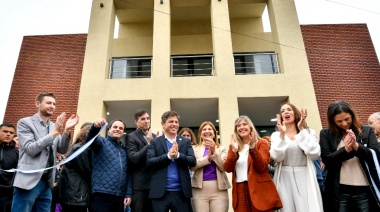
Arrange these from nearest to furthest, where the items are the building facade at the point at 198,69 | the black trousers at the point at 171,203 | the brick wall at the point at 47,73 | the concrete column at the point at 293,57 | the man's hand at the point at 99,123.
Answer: the black trousers at the point at 171,203, the man's hand at the point at 99,123, the concrete column at the point at 293,57, the building facade at the point at 198,69, the brick wall at the point at 47,73

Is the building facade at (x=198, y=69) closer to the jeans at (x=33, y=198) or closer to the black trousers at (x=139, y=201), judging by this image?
the black trousers at (x=139, y=201)

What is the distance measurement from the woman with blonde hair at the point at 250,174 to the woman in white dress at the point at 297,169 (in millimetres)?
139

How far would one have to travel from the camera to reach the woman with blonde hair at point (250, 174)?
9.62 feet

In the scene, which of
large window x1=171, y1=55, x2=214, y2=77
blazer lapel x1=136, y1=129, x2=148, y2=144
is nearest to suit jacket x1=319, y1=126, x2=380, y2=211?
blazer lapel x1=136, y1=129, x2=148, y2=144

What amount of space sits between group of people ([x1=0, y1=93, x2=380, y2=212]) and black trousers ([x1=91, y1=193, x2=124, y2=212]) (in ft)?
0.04

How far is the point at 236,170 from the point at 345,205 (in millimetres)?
1236

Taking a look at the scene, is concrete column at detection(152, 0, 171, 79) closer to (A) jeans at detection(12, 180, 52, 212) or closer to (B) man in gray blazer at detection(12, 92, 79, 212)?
(B) man in gray blazer at detection(12, 92, 79, 212)

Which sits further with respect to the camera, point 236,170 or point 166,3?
point 166,3

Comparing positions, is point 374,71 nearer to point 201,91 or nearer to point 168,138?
point 201,91

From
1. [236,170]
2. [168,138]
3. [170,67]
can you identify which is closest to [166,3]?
[170,67]

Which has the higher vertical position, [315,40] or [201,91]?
[315,40]

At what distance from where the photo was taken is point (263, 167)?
3090 mm

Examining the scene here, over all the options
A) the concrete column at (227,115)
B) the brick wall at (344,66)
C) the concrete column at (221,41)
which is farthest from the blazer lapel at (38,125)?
the brick wall at (344,66)

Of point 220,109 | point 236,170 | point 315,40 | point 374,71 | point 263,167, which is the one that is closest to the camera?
point 263,167
